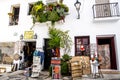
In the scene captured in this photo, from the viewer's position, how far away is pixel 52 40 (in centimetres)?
991

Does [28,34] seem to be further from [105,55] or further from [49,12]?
[105,55]

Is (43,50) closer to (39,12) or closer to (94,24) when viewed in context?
(39,12)

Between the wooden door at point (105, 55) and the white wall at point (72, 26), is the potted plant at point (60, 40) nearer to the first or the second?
the white wall at point (72, 26)

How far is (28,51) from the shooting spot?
11.8 meters

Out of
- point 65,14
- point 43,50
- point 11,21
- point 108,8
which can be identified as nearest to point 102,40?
point 108,8

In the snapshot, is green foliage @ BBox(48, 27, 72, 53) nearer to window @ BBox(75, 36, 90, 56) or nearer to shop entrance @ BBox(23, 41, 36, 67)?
window @ BBox(75, 36, 90, 56)

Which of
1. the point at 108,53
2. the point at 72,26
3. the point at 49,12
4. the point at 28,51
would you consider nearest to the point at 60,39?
the point at 72,26

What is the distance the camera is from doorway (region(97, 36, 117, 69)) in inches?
387

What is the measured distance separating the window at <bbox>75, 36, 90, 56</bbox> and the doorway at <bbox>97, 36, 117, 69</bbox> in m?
0.86

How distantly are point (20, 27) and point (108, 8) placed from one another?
6.62 meters

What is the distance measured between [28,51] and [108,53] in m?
5.87

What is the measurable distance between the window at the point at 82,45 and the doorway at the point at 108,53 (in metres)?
0.86

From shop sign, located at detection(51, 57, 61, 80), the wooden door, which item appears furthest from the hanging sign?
the wooden door

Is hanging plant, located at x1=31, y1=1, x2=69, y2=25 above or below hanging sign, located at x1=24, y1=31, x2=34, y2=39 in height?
above
